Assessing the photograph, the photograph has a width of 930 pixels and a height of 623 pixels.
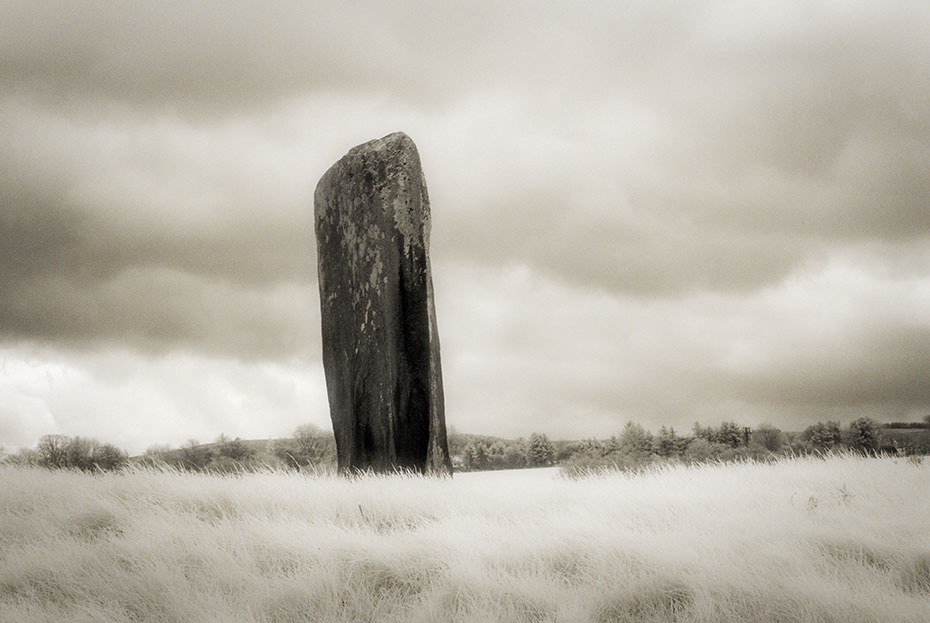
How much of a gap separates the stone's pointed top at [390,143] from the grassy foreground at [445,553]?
11.8 feet

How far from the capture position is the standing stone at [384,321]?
6926mm

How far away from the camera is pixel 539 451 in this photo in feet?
103

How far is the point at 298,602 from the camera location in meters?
3.29

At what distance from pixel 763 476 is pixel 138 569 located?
6467mm

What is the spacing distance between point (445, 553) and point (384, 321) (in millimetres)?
3426

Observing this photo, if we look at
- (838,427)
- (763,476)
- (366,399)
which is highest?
(366,399)

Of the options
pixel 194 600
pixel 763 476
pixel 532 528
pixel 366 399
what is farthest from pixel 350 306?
pixel 763 476

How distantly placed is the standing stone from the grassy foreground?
3.17 ft

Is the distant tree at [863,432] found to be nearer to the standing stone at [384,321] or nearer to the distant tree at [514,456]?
the distant tree at [514,456]

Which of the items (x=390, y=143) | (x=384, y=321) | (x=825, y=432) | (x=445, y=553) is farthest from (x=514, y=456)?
(x=445, y=553)

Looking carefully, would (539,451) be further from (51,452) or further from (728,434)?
(51,452)

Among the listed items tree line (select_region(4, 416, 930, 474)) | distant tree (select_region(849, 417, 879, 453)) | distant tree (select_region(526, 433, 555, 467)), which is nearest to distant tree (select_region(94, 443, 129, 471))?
tree line (select_region(4, 416, 930, 474))

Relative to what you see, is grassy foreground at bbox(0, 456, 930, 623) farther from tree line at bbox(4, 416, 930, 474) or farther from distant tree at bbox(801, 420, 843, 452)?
distant tree at bbox(801, 420, 843, 452)

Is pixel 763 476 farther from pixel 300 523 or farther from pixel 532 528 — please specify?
pixel 300 523
